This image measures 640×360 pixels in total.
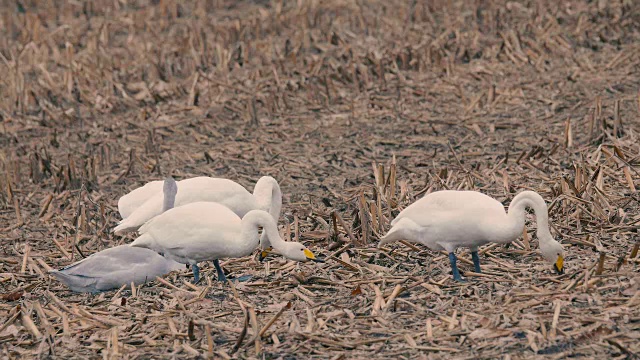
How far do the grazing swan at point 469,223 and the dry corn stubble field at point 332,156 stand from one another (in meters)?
0.21

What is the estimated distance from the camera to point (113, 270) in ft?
22.7

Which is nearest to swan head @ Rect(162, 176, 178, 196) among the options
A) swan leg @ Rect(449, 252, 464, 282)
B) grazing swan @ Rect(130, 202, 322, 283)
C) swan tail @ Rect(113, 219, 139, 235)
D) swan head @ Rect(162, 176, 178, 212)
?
swan head @ Rect(162, 176, 178, 212)

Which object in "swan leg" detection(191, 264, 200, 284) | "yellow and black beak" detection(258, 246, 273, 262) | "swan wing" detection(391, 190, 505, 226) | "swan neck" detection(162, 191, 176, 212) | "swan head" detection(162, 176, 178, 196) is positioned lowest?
"swan leg" detection(191, 264, 200, 284)

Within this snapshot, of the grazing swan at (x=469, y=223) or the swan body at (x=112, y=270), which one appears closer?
the grazing swan at (x=469, y=223)

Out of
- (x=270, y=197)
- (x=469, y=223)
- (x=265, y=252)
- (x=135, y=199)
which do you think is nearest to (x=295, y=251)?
(x=265, y=252)

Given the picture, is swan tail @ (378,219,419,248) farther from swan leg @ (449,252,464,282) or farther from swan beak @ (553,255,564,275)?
swan beak @ (553,255,564,275)

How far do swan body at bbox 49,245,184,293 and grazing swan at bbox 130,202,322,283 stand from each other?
0.43 feet

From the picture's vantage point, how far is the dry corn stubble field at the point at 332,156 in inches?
233

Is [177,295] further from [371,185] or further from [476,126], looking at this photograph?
[476,126]

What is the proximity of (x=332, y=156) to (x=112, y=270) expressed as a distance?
3.75 meters

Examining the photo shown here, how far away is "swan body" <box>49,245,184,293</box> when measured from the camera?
22.4ft

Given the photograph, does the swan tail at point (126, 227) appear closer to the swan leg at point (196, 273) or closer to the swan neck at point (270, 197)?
the swan leg at point (196, 273)

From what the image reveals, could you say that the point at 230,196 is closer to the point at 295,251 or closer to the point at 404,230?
the point at 295,251

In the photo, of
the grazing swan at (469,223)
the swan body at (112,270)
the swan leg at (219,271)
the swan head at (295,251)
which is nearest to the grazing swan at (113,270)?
the swan body at (112,270)
